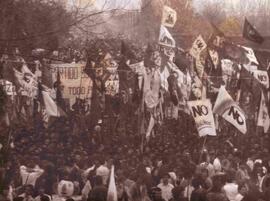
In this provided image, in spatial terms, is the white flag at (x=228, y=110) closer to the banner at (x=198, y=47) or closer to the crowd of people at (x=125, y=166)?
the crowd of people at (x=125, y=166)

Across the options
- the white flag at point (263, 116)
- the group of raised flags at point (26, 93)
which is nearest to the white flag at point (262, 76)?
the white flag at point (263, 116)

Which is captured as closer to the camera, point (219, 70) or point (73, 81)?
point (73, 81)

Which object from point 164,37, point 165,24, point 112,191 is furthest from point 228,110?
point 112,191

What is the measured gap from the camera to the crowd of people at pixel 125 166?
1338 cm

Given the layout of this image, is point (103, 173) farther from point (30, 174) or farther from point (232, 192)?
point (232, 192)

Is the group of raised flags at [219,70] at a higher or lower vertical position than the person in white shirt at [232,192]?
higher

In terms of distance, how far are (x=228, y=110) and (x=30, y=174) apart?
428cm

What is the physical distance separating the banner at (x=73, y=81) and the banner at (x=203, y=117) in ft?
7.44

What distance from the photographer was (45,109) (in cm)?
1413

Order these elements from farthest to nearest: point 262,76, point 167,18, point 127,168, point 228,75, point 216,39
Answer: point 228,75
point 216,39
point 262,76
point 167,18
point 127,168

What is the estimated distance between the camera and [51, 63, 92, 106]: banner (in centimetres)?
1454

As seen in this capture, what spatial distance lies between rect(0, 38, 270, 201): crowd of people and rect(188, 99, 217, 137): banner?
0.78 m

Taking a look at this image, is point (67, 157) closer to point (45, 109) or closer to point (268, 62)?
point (45, 109)

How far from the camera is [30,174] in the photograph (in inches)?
531
